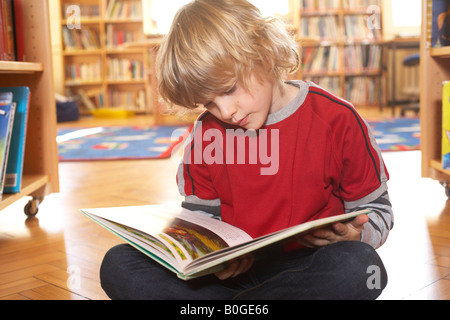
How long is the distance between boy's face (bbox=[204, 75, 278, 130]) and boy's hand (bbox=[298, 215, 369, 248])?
0.18 meters

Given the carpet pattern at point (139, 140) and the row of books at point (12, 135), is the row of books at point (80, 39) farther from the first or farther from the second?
the row of books at point (12, 135)

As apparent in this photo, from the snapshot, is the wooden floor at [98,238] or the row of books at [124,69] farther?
the row of books at [124,69]

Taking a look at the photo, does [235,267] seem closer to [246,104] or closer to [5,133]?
[246,104]

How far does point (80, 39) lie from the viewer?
534 cm

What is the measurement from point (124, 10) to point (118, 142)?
2.78m

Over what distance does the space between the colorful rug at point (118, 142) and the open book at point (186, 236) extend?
172 cm

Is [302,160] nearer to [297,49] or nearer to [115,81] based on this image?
[297,49]

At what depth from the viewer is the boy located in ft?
2.25

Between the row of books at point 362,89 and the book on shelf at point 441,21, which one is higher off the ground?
the book on shelf at point 441,21

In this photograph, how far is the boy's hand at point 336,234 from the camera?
65 centimetres

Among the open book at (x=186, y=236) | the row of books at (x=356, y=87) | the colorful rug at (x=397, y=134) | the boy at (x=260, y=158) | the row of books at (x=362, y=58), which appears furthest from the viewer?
the row of books at (x=356, y=87)

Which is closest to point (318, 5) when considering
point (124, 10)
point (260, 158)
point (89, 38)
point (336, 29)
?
point (336, 29)

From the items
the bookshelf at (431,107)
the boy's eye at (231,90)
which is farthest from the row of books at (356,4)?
the boy's eye at (231,90)

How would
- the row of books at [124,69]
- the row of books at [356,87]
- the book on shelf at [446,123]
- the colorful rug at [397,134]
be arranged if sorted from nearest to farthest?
the book on shelf at [446,123]
the colorful rug at [397,134]
the row of books at [356,87]
the row of books at [124,69]
